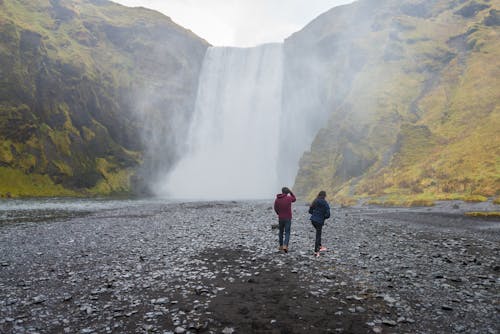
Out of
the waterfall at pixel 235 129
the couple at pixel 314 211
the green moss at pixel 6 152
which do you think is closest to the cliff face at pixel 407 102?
the waterfall at pixel 235 129

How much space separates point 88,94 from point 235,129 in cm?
5048

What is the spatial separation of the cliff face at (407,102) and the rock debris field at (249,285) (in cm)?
3240

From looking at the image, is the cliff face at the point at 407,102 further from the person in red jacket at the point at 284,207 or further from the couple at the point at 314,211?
the person in red jacket at the point at 284,207

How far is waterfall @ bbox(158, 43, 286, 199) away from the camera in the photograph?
12038cm

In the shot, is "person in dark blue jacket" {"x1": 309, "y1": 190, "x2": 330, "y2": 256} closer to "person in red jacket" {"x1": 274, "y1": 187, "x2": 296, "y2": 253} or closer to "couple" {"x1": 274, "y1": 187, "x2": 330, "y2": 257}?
"couple" {"x1": 274, "y1": 187, "x2": 330, "y2": 257}

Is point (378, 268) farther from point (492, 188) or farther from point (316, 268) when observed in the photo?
point (492, 188)

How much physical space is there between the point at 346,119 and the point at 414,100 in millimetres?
15247

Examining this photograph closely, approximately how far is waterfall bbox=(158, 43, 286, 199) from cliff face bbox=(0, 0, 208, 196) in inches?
302

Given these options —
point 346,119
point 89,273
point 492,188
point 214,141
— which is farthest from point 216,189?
point 89,273

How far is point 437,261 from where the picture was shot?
14398 mm

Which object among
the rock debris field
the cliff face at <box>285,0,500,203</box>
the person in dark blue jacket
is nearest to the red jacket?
the person in dark blue jacket

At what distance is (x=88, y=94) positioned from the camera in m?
105

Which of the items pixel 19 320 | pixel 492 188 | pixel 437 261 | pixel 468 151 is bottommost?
pixel 19 320

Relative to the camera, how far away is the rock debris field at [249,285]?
28.0 ft
